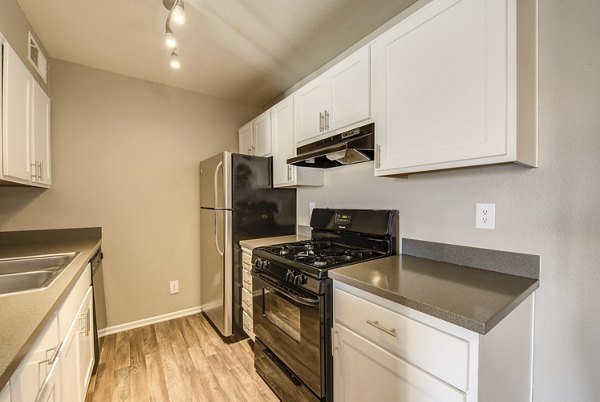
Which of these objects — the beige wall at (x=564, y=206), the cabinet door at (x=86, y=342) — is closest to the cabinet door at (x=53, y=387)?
the cabinet door at (x=86, y=342)

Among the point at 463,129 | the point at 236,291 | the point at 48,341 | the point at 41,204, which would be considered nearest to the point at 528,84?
the point at 463,129

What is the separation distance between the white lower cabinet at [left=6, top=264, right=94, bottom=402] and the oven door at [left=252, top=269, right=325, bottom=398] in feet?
3.34

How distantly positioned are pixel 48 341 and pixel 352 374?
1.24m

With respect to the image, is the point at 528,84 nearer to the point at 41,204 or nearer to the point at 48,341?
the point at 48,341

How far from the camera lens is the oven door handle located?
1382mm

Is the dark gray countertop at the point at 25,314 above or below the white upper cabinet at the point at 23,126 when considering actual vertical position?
below

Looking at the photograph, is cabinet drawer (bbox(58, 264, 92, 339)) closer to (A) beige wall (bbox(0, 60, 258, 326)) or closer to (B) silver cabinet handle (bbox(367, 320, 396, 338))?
(A) beige wall (bbox(0, 60, 258, 326))

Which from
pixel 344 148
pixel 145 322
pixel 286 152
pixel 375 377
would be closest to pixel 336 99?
pixel 344 148

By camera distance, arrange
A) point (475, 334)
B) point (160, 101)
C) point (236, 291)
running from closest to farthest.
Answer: point (475, 334)
point (236, 291)
point (160, 101)

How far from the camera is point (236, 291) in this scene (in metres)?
2.39

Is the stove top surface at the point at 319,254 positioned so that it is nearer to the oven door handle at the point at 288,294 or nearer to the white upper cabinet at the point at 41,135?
the oven door handle at the point at 288,294

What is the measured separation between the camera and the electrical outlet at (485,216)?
129 centimetres

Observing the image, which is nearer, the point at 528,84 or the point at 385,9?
the point at 528,84

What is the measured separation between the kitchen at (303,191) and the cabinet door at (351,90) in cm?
48
